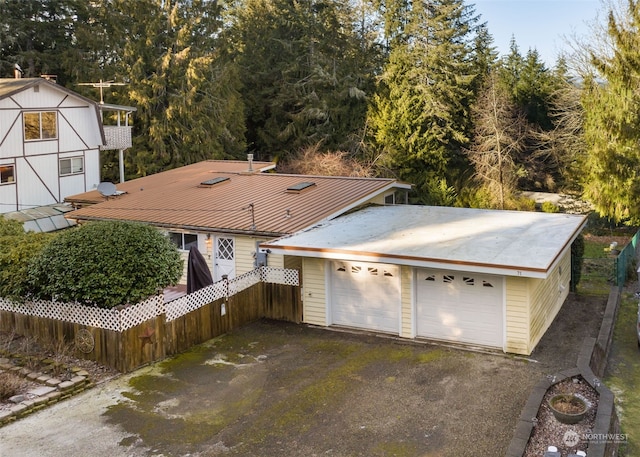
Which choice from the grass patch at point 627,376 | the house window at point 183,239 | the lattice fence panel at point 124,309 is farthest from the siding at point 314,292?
the grass patch at point 627,376

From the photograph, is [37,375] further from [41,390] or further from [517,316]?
[517,316]

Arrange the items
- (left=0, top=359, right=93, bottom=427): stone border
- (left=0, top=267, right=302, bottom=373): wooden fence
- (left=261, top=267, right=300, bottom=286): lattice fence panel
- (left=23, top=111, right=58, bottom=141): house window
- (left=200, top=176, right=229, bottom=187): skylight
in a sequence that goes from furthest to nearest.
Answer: (left=23, top=111, right=58, bottom=141): house window
(left=200, top=176, right=229, bottom=187): skylight
(left=261, top=267, right=300, bottom=286): lattice fence panel
(left=0, top=267, right=302, bottom=373): wooden fence
(left=0, top=359, right=93, bottom=427): stone border

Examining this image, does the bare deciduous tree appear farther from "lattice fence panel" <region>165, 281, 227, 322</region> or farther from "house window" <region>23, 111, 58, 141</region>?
"lattice fence panel" <region>165, 281, 227, 322</region>

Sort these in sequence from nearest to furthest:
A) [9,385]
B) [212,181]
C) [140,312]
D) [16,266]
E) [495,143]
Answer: [9,385] < [140,312] < [16,266] < [212,181] < [495,143]

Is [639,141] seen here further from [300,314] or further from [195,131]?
[195,131]

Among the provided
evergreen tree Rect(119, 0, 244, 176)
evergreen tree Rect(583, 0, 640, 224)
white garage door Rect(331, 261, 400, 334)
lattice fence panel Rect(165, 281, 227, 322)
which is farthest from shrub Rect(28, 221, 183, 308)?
evergreen tree Rect(119, 0, 244, 176)

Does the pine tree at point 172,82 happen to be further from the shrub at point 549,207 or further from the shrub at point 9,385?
the shrub at point 9,385

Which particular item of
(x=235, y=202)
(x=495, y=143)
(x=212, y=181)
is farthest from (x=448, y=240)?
(x=495, y=143)
